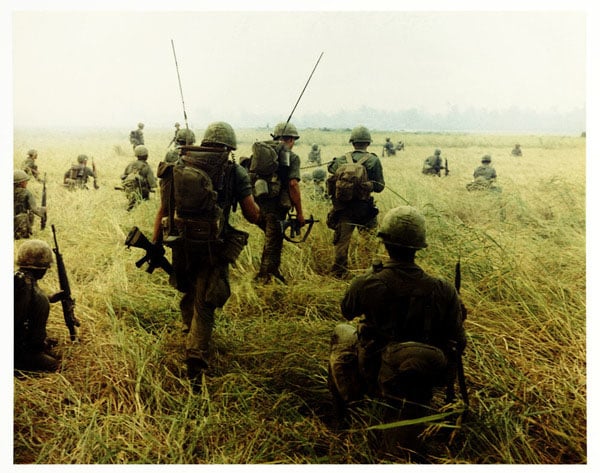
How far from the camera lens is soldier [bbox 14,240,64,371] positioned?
385 centimetres

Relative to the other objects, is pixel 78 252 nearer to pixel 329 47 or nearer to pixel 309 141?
pixel 309 141

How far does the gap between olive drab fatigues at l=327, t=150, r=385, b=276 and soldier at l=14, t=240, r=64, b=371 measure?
3.12m

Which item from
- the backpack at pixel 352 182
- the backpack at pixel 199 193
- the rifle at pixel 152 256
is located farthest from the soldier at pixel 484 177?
the rifle at pixel 152 256

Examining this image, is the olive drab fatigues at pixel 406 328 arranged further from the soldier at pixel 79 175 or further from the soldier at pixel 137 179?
the soldier at pixel 137 179

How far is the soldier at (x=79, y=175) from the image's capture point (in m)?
5.24

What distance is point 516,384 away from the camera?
12.0ft

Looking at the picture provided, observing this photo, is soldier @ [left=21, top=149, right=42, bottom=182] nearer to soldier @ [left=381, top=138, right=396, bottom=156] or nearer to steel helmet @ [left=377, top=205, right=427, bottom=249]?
steel helmet @ [left=377, top=205, right=427, bottom=249]

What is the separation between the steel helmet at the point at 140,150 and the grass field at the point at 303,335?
0.13m

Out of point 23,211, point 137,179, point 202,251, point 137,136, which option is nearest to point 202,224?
point 202,251

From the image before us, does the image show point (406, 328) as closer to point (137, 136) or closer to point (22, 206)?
point (22, 206)

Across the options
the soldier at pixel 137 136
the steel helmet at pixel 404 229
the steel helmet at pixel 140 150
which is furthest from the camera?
the steel helmet at pixel 140 150

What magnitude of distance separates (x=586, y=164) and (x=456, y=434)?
2309 millimetres

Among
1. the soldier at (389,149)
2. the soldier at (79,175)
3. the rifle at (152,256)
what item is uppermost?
the soldier at (389,149)
